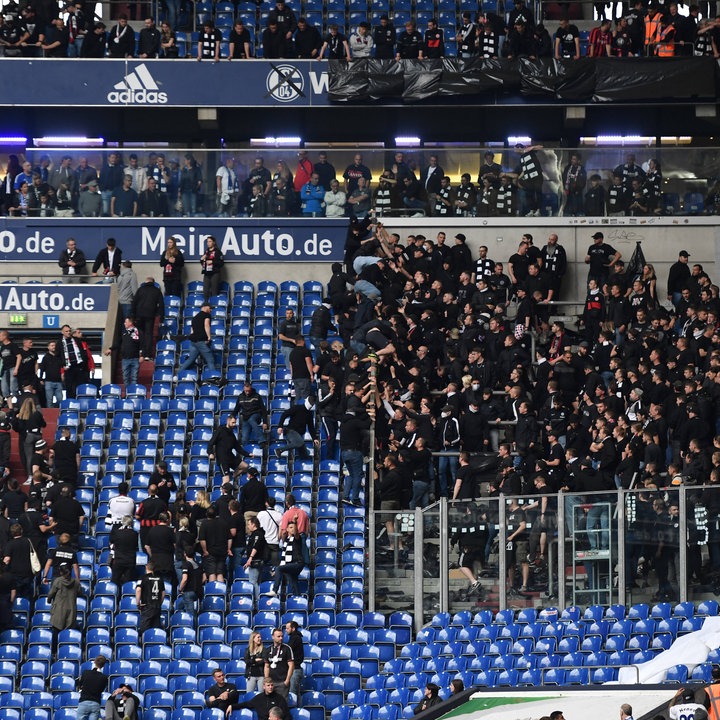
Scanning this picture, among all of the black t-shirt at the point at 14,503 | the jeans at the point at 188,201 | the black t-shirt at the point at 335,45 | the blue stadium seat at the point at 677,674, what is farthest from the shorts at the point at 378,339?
the black t-shirt at the point at 335,45

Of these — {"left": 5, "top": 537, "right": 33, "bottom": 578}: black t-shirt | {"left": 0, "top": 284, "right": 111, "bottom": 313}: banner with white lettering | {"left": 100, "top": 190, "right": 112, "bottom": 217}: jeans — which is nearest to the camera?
{"left": 5, "top": 537, "right": 33, "bottom": 578}: black t-shirt

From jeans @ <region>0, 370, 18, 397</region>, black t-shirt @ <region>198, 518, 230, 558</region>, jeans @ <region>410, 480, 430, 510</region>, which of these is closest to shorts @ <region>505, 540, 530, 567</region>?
jeans @ <region>410, 480, 430, 510</region>

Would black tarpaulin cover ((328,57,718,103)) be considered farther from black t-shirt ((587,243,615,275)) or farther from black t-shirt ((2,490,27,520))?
black t-shirt ((2,490,27,520))

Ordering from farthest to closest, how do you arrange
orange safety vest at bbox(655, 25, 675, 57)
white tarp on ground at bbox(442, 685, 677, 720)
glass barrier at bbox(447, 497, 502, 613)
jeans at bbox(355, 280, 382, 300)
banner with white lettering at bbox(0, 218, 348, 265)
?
orange safety vest at bbox(655, 25, 675, 57) < banner with white lettering at bbox(0, 218, 348, 265) < jeans at bbox(355, 280, 382, 300) < glass barrier at bbox(447, 497, 502, 613) < white tarp on ground at bbox(442, 685, 677, 720)

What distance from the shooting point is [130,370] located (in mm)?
31625

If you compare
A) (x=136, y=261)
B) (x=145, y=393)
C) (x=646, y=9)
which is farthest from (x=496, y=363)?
(x=646, y=9)

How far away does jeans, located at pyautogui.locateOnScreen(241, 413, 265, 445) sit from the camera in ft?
95.8

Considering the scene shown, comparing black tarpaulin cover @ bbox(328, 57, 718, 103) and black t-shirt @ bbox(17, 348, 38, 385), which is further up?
black tarpaulin cover @ bbox(328, 57, 718, 103)

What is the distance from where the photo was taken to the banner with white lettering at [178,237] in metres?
35.1

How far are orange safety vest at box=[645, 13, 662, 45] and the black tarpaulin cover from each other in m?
0.70

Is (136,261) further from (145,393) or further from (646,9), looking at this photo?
(646,9)

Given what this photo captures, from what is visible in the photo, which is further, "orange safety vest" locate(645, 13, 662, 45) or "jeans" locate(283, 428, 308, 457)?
"orange safety vest" locate(645, 13, 662, 45)

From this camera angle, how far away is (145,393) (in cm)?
3119

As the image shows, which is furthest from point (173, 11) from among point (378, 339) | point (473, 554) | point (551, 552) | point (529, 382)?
point (551, 552)
